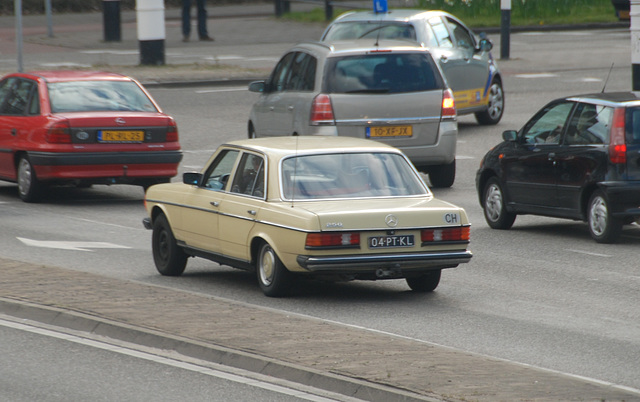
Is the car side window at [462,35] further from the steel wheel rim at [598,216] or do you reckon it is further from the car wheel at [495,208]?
Answer: the steel wheel rim at [598,216]

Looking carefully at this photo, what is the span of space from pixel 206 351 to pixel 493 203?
7215 millimetres

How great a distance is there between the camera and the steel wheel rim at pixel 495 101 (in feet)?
75.8

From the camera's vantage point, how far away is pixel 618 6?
40.1 m

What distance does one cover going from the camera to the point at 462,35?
75.1 ft

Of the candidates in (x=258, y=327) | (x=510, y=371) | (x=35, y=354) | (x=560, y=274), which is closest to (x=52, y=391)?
(x=35, y=354)

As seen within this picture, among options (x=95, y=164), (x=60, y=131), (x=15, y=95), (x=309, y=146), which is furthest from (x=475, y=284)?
(x=15, y=95)

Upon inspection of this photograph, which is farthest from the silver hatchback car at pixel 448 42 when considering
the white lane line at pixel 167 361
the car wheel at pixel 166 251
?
the white lane line at pixel 167 361

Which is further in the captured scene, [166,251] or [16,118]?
[16,118]

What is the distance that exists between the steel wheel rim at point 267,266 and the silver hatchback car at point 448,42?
11.4 meters

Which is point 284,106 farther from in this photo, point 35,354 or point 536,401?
point 536,401

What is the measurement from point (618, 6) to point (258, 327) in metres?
33.3

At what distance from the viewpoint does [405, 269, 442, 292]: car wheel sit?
1066cm

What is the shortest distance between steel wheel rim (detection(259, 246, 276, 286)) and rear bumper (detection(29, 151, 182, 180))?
580 cm

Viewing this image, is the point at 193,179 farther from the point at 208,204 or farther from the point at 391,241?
the point at 391,241
